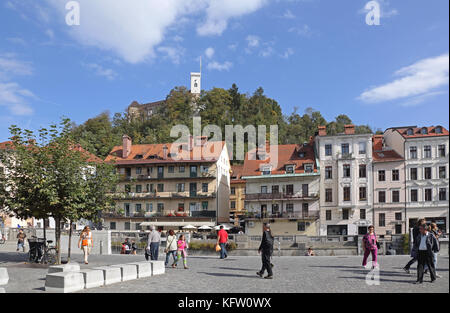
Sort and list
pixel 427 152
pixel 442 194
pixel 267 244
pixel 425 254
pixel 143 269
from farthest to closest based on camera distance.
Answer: pixel 427 152
pixel 442 194
pixel 143 269
pixel 267 244
pixel 425 254

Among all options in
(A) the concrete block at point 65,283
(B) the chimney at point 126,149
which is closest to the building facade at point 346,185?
(B) the chimney at point 126,149

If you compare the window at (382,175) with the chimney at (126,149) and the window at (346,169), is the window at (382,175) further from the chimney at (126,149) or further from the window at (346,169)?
the chimney at (126,149)

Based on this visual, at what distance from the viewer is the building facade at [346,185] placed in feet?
184

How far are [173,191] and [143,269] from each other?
4806 centimetres

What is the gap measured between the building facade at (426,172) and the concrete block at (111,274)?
152 feet

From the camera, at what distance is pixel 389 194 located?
5547 centimetres

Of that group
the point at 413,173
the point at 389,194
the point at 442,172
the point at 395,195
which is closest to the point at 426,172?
the point at 413,173

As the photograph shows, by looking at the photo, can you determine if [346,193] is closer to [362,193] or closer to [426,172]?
[362,193]

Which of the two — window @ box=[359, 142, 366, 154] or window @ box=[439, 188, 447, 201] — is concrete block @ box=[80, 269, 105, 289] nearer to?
window @ box=[359, 142, 366, 154]

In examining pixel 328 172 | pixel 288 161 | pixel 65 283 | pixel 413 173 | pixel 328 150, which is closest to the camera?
pixel 65 283

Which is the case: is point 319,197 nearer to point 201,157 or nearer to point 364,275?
point 201,157

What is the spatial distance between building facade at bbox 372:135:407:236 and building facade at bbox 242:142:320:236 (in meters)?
6.88

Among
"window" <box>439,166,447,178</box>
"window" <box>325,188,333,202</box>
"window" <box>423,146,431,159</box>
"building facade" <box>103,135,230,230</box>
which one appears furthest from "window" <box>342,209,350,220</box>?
"building facade" <box>103,135,230,230</box>
